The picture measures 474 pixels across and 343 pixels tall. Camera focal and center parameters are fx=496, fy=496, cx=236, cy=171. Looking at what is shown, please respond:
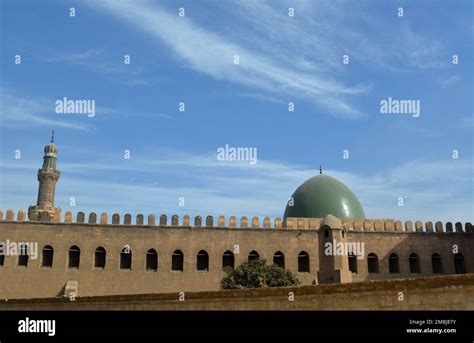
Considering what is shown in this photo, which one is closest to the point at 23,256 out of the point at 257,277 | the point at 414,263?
the point at 257,277

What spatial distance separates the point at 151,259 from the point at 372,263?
1341cm

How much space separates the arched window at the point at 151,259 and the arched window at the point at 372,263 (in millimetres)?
12835

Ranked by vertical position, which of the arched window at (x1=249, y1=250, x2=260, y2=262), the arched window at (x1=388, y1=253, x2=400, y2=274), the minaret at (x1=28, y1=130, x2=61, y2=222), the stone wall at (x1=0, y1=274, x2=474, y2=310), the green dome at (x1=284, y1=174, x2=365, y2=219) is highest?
the minaret at (x1=28, y1=130, x2=61, y2=222)

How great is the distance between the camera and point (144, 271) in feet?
93.5

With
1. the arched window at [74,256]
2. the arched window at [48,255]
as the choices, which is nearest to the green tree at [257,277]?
the arched window at [74,256]

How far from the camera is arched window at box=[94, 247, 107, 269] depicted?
94.0ft

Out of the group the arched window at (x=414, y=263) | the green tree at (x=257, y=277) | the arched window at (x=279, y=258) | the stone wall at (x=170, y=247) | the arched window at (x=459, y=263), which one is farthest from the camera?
the arched window at (x=459, y=263)

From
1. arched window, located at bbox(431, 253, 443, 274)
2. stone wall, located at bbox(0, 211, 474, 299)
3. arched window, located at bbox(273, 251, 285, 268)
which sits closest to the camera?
stone wall, located at bbox(0, 211, 474, 299)

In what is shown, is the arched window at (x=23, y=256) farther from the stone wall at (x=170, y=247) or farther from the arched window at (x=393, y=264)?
the arched window at (x=393, y=264)

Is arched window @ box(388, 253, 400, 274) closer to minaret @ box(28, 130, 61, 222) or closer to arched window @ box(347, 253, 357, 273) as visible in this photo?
arched window @ box(347, 253, 357, 273)

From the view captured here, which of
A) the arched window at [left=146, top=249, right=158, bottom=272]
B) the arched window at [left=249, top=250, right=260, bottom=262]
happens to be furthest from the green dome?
the arched window at [left=146, top=249, right=158, bottom=272]

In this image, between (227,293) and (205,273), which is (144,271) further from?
(227,293)

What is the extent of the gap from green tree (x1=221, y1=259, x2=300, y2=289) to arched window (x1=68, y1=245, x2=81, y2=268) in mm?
9324

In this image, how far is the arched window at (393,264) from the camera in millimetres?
30391
